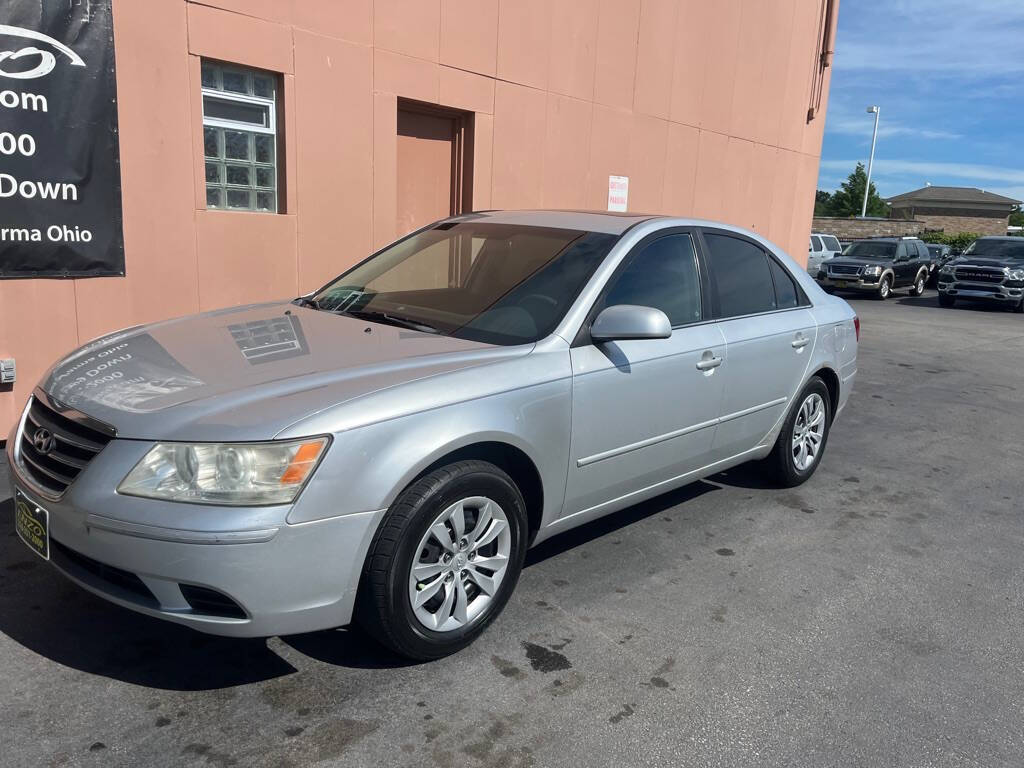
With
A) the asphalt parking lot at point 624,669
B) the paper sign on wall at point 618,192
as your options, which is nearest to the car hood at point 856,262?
the paper sign on wall at point 618,192

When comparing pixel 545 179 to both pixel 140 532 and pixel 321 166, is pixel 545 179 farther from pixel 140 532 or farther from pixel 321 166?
pixel 140 532

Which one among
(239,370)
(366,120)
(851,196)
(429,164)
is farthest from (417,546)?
(851,196)

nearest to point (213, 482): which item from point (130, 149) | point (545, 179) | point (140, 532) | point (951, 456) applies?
point (140, 532)

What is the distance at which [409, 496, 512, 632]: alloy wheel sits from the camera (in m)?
2.98

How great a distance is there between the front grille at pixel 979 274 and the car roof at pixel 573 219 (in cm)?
1959

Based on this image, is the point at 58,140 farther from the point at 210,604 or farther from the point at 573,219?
the point at 210,604

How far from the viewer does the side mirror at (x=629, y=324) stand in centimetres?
344

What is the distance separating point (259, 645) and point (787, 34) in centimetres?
1276

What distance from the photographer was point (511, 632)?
3.38 m

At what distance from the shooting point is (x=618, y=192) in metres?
10.1

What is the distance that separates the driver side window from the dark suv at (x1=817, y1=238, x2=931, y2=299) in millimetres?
19974

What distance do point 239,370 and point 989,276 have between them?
861 inches

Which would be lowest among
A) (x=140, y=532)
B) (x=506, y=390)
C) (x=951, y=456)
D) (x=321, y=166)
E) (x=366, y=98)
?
(x=951, y=456)

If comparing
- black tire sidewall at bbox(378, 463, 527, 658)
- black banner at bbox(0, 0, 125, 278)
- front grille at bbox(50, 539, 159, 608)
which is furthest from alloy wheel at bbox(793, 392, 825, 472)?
black banner at bbox(0, 0, 125, 278)
